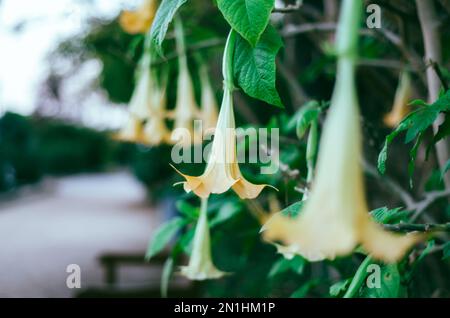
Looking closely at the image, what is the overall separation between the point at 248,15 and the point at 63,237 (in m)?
3.85

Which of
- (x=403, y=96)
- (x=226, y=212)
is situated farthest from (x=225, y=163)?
(x=403, y=96)

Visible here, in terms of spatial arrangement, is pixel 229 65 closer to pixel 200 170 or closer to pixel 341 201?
pixel 341 201

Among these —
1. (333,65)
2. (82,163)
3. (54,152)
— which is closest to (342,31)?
(333,65)

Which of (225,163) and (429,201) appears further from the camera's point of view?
(429,201)

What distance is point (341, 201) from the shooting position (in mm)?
283

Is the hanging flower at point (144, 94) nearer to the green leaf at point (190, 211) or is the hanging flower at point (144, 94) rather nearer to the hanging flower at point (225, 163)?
the green leaf at point (190, 211)

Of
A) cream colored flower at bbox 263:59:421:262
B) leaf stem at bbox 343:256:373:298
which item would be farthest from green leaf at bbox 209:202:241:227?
cream colored flower at bbox 263:59:421:262

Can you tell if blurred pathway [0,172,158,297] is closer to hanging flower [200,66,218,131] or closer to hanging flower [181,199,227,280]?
hanging flower [200,66,218,131]

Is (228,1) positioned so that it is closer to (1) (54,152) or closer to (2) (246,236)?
(2) (246,236)

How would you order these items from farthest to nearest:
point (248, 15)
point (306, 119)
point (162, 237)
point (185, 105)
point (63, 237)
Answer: point (63, 237) < point (185, 105) < point (162, 237) < point (306, 119) < point (248, 15)

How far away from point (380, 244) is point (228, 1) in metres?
0.33

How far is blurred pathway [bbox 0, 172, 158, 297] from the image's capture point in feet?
8.46

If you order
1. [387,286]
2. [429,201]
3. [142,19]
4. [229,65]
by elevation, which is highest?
[142,19]

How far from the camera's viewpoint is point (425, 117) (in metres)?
0.59
